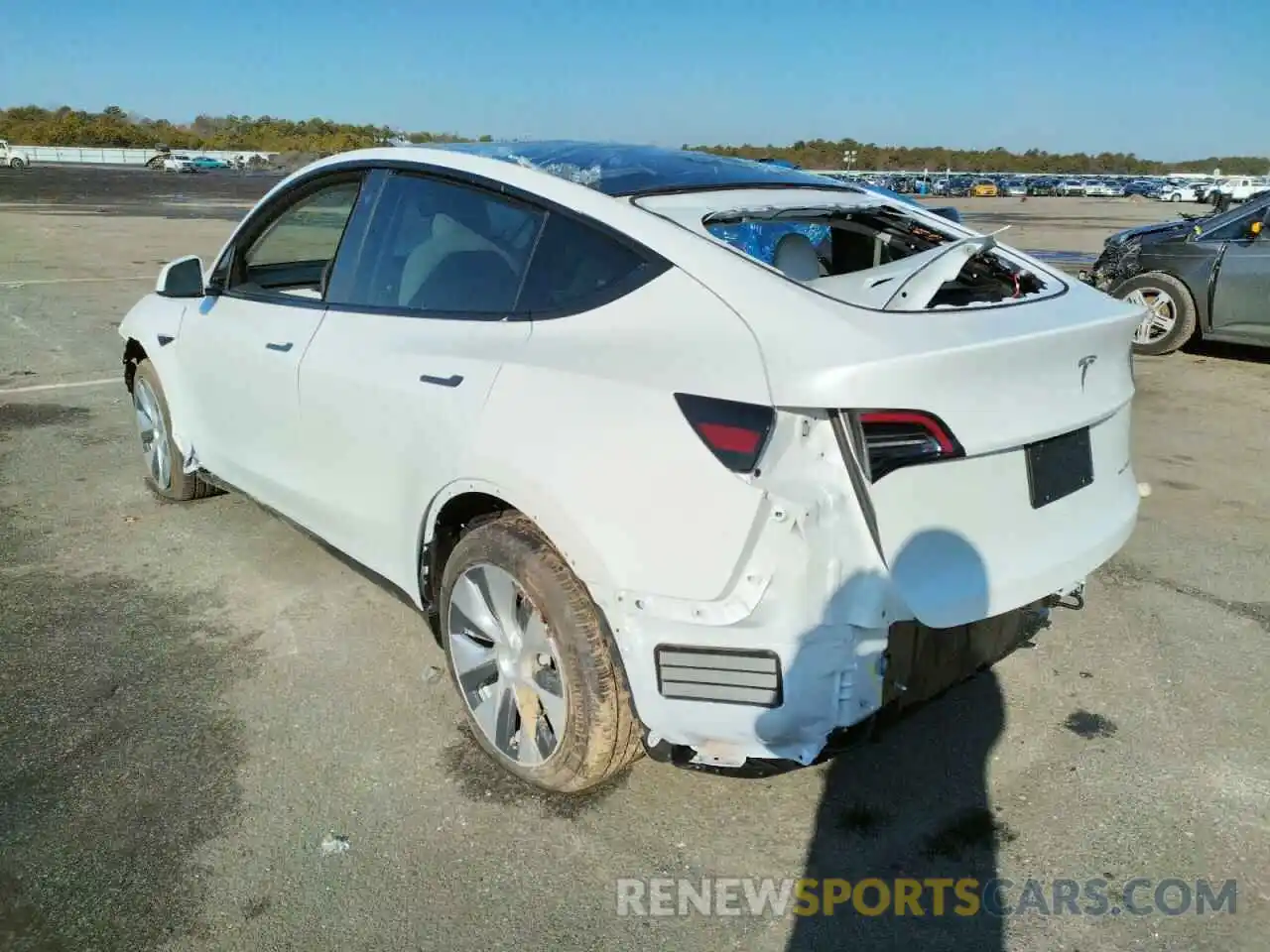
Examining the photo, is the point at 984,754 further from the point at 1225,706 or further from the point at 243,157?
the point at 243,157

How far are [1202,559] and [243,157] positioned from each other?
10374 cm

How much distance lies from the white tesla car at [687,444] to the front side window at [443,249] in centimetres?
1

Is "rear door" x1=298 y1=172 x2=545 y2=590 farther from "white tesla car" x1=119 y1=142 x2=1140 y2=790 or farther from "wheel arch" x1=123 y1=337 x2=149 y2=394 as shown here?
"wheel arch" x1=123 y1=337 x2=149 y2=394

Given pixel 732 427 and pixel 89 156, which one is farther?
pixel 89 156

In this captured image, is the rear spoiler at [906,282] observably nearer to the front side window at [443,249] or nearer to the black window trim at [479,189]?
the black window trim at [479,189]

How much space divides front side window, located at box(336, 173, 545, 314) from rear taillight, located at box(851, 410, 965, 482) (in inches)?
44.0

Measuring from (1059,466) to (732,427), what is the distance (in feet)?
3.09

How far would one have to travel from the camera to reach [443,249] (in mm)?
Answer: 3180

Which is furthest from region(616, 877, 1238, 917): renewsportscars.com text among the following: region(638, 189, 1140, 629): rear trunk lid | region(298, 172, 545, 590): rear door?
region(298, 172, 545, 590): rear door

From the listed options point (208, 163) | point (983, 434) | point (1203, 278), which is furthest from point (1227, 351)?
point (208, 163)

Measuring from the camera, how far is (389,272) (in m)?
3.33

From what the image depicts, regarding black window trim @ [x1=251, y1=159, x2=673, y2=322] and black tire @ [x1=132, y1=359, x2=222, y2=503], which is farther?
black tire @ [x1=132, y1=359, x2=222, y2=503]

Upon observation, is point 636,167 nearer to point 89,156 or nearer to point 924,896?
point 924,896

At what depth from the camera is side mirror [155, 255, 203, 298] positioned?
4.24 meters
